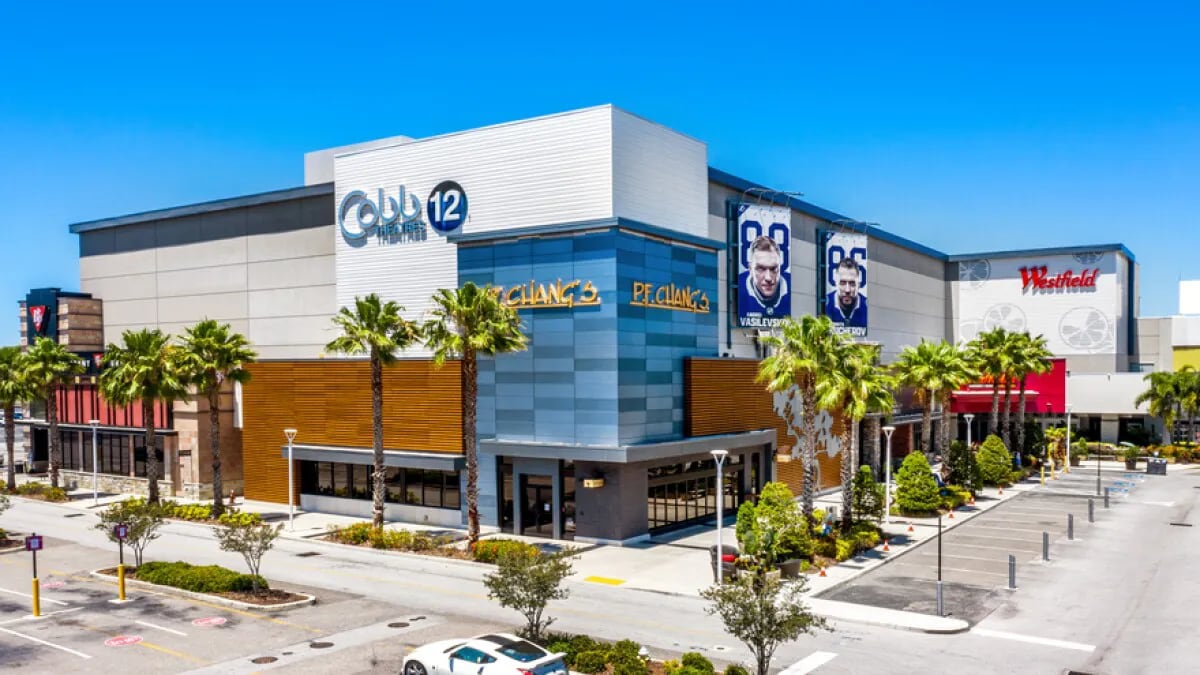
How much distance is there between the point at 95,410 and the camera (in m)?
63.9

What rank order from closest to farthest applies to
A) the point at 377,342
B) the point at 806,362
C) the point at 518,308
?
the point at 806,362
the point at 377,342
the point at 518,308

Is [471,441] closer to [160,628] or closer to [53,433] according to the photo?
[160,628]

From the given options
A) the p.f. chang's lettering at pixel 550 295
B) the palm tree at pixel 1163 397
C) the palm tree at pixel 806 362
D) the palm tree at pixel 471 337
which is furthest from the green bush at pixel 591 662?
the palm tree at pixel 1163 397

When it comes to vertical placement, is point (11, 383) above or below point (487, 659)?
above

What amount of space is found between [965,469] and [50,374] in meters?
59.7

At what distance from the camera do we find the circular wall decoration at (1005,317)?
90.2 metres

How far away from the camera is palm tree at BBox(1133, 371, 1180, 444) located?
78.9 metres

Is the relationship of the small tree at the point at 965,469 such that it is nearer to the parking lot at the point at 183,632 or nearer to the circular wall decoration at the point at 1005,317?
the circular wall decoration at the point at 1005,317

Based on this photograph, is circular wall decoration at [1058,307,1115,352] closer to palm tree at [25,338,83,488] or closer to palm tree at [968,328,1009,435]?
palm tree at [968,328,1009,435]

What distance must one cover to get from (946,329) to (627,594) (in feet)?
229

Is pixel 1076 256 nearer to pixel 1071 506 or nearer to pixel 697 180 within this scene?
pixel 1071 506

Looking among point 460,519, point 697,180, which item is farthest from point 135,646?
point 697,180

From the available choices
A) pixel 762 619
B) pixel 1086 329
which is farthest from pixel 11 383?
pixel 1086 329

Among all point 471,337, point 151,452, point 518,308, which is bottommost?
point 151,452
